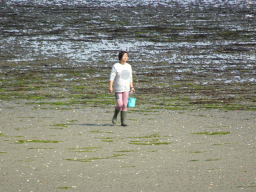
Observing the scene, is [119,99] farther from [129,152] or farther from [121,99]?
[129,152]

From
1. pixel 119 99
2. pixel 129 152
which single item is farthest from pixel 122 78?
pixel 129 152

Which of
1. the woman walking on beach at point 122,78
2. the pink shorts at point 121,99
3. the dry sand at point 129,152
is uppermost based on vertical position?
the woman walking on beach at point 122,78

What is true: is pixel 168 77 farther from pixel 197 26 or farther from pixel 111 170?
pixel 197 26

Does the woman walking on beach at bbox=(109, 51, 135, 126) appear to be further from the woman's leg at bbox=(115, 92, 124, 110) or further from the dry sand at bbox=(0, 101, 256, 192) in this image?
the dry sand at bbox=(0, 101, 256, 192)

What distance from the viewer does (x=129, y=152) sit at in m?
7.52

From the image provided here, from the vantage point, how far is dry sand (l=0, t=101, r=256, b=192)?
592 centimetres

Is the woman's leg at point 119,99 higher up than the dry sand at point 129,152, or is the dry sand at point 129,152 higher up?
the woman's leg at point 119,99

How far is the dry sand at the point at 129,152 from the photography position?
5918 millimetres

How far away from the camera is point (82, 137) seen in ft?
28.6

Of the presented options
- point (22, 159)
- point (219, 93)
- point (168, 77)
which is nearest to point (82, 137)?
point (22, 159)

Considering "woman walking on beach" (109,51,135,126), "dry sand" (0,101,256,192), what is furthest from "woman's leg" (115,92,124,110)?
"dry sand" (0,101,256,192)

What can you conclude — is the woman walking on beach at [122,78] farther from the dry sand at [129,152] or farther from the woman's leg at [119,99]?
the dry sand at [129,152]

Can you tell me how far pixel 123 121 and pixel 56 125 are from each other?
4.65 ft

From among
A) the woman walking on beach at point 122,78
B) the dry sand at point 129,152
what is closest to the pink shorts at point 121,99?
the woman walking on beach at point 122,78
